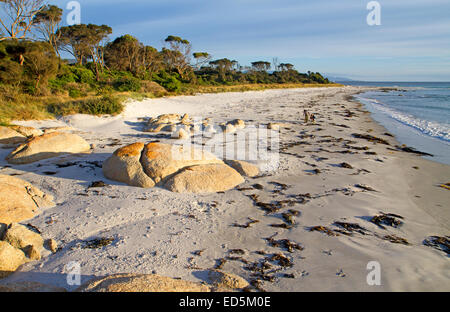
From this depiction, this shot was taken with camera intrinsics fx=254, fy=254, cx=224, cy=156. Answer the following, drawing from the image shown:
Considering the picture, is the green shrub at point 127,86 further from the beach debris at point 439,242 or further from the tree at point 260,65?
the tree at point 260,65

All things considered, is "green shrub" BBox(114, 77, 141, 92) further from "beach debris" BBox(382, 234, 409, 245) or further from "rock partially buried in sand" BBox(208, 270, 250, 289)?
"beach debris" BBox(382, 234, 409, 245)

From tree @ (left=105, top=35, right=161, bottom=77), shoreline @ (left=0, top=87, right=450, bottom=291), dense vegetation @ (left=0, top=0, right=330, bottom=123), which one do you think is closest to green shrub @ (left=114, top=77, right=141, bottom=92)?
dense vegetation @ (left=0, top=0, right=330, bottom=123)

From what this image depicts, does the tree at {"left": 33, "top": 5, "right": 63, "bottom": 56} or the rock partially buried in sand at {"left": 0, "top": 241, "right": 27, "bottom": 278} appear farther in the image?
the tree at {"left": 33, "top": 5, "right": 63, "bottom": 56}

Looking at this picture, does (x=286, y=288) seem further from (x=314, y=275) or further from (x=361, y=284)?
(x=361, y=284)

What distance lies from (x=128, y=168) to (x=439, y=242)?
5.32 metres

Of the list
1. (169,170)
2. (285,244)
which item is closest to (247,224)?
(285,244)

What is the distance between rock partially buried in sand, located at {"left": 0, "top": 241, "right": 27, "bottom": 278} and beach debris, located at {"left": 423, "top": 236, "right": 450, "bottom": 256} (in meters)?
5.17

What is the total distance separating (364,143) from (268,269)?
7994mm

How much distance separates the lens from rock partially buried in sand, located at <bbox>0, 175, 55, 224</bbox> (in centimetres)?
363

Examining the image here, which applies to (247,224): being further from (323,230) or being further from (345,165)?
(345,165)

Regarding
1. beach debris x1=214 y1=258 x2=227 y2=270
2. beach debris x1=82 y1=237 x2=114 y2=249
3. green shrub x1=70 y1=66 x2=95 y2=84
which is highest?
green shrub x1=70 y1=66 x2=95 y2=84

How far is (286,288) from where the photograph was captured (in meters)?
2.70

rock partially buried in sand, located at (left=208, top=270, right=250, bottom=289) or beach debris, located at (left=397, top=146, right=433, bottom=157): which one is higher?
beach debris, located at (left=397, top=146, right=433, bottom=157)

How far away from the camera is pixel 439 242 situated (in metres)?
3.63
